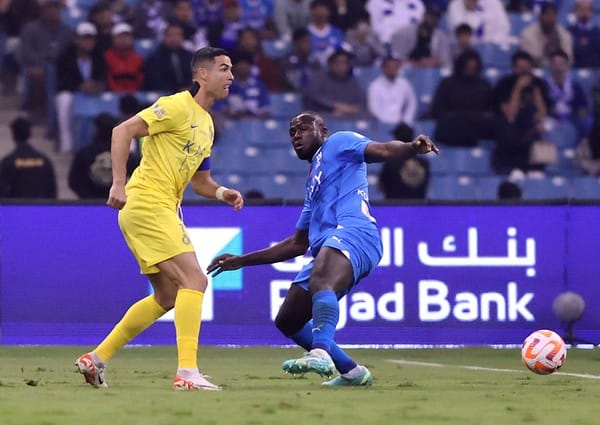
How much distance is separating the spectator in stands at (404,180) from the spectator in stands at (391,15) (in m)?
3.82

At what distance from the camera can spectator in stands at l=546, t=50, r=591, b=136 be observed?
69.3ft

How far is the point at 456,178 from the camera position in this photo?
2030 cm

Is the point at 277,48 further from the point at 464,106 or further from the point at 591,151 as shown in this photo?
the point at 591,151

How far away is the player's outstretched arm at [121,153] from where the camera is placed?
891 cm

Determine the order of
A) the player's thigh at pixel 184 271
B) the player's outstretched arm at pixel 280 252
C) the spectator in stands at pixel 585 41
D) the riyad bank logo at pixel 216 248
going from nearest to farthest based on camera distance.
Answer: the player's thigh at pixel 184 271
the player's outstretched arm at pixel 280 252
the riyad bank logo at pixel 216 248
the spectator in stands at pixel 585 41

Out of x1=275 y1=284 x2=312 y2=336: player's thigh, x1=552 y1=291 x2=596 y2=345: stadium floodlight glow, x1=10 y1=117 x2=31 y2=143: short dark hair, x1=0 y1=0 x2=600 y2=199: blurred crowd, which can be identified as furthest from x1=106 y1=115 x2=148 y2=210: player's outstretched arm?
x1=0 y1=0 x2=600 y2=199: blurred crowd

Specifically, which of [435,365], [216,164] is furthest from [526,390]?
[216,164]

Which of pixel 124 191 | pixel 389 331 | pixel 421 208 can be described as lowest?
pixel 389 331

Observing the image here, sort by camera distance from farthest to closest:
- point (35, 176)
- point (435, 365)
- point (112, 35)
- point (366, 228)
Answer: point (112, 35)
point (35, 176)
point (435, 365)
point (366, 228)

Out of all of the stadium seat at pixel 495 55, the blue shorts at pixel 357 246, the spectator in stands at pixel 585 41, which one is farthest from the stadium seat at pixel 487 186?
the blue shorts at pixel 357 246

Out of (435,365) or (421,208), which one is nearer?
(435,365)

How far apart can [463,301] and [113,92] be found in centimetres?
631

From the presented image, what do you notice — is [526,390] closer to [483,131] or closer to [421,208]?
[421,208]

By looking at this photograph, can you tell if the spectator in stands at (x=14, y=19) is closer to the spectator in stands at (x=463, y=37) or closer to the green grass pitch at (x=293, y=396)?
the spectator in stands at (x=463, y=37)
